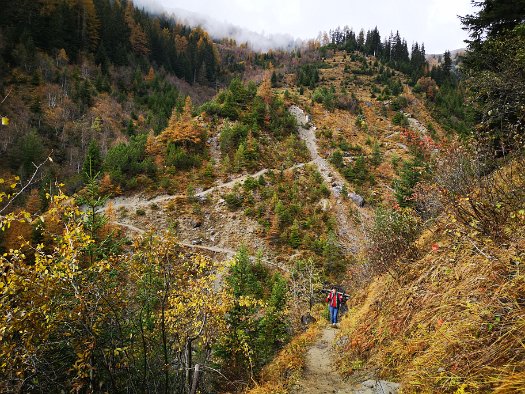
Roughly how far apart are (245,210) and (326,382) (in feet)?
78.3

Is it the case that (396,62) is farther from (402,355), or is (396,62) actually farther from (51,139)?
(402,355)

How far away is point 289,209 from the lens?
2953 cm

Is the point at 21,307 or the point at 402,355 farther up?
the point at 21,307

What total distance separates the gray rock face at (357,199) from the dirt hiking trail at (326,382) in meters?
25.1

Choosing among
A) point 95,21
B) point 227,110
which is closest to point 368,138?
point 227,110

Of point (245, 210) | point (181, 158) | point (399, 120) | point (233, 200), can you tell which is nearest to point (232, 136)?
point (181, 158)

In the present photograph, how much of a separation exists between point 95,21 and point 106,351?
97.7 metres

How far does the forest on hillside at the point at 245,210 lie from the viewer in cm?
392

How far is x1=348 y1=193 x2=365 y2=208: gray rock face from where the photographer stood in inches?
1264

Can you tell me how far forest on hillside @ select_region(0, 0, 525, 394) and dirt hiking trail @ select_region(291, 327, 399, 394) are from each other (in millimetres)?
288

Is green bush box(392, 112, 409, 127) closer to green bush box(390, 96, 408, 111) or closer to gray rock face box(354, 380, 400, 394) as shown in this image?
green bush box(390, 96, 408, 111)

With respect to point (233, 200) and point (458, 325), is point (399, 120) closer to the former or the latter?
point (233, 200)

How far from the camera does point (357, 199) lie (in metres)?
32.4

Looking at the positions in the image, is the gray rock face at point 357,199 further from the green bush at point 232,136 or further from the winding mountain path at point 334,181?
the green bush at point 232,136
